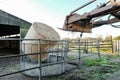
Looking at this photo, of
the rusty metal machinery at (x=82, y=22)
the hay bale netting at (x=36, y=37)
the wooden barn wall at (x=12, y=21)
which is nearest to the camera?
the rusty metal machinery at (x=82, y=22)

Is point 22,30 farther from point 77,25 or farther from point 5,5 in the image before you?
point 77,25

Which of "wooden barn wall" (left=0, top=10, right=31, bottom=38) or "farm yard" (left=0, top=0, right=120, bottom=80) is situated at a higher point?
"wooden barn wall" (left=0, top=10, right=31, bottom=38)

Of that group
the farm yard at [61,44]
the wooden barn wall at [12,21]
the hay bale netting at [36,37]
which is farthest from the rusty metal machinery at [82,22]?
the wooden barn wall at [12,21]

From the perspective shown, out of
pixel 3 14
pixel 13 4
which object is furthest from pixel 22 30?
pixel 13 4

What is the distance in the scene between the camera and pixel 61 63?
5543mm

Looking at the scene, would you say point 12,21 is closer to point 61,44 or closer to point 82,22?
point 61,44

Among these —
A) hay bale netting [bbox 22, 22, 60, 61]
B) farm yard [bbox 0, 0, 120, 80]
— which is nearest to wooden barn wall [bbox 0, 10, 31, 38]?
farm yard [bbox 0, 0, 120, 80]

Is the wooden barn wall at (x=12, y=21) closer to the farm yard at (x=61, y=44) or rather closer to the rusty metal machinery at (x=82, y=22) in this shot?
the farm yard at (x=61, y=44)

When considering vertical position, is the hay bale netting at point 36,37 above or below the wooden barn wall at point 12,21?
below

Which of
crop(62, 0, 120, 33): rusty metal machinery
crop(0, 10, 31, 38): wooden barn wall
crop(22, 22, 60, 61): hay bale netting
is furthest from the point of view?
crop(0, 10, 31, 38): wooden barn wall

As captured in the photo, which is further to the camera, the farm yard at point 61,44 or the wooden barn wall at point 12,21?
the wooden barn wall at point 12,21

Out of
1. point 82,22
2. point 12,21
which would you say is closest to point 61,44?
point 82,22

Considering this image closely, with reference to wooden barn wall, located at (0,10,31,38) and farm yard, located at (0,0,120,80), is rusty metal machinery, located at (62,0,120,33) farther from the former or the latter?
wooden barn wall, located at (0,10,31,38)

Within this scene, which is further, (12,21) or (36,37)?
(12,21)
